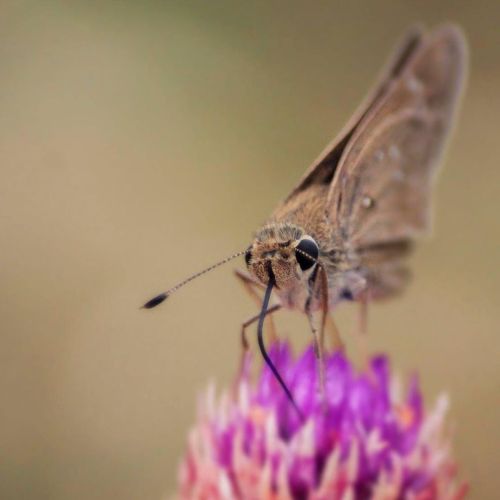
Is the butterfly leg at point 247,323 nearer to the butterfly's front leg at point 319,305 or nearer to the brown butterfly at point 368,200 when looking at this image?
the brown butterfly at point 368,200

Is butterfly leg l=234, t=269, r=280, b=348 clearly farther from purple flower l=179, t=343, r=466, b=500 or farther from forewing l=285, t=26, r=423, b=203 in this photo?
forewing l=285, t=26, r=423, b=203

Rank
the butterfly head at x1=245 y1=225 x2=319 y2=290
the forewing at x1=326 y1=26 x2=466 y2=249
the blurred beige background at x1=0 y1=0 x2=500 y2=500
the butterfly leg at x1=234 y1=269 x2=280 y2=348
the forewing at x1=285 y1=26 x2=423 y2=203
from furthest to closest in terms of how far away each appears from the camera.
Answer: the blurred beige background at x1=0 y1=0 x2=500 y2=500
the forewing at x1=326 y1=26 x2=466 y2=249
the forewing at x1=285 y1=26 x2=423 y2=203
the butterfly leg at x1=234 y1=269 x2=280 y2=348
the butterfly head at x1=245 y1=225 x2=319 y2=290

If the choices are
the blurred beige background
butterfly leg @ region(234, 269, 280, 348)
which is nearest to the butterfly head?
butterfly leg @ region(234, 269, 280, 348)

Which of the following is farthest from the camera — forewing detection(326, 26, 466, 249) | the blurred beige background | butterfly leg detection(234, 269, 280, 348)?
the blurred beige background

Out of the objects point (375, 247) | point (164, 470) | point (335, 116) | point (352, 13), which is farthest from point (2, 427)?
point (352, 13)

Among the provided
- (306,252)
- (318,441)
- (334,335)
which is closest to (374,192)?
(334,335)

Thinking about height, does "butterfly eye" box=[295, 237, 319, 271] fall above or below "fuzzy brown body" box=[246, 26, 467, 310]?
below

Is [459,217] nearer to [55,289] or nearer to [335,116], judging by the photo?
[335,116]

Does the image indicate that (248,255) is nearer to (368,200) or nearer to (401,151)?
(368,200)
